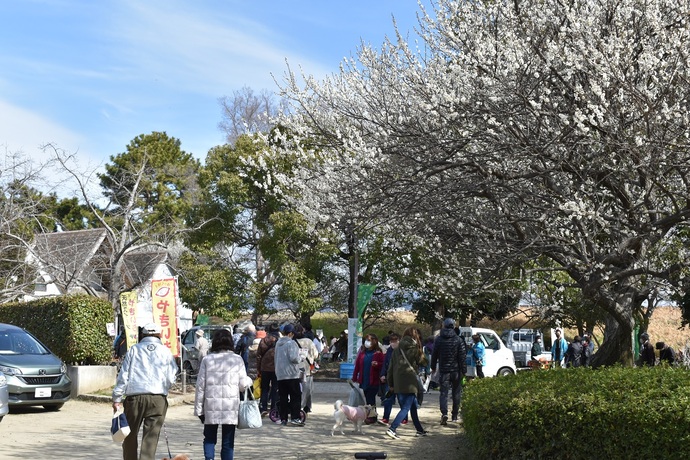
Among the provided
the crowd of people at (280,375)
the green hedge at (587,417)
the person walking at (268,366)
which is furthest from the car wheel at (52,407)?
the green hedge at (587,417)

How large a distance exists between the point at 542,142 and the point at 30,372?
10113 mm

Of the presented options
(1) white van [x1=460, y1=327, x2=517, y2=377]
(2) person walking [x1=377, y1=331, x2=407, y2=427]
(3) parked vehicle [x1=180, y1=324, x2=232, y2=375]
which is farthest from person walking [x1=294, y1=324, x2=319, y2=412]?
(3) parked vehicle [x1=180, y1=324, x2=232, y2=375]

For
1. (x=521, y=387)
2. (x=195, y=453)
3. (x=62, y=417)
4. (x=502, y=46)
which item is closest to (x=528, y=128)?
(x=502, y=46)

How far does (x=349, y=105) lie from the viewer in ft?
39.8

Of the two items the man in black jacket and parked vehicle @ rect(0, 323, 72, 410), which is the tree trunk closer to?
the man in black jacket

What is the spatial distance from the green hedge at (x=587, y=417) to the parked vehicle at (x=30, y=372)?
348 inches

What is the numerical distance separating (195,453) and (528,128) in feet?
18.8

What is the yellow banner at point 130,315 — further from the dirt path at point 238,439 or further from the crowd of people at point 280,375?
the dirt path at point 238,439

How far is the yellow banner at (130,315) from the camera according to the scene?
17672mm

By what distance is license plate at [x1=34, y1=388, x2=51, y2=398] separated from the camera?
14.2 m

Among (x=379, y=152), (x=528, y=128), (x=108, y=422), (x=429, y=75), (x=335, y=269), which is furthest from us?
(x=335, y=269)

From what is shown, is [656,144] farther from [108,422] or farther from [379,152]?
→ [108,422]

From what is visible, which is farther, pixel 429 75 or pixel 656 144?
pixel 429 75

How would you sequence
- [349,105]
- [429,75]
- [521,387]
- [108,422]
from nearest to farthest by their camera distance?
[521,387], [429,75], [349,105], [108,422]
